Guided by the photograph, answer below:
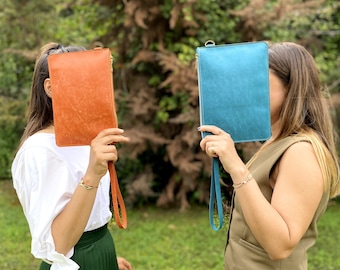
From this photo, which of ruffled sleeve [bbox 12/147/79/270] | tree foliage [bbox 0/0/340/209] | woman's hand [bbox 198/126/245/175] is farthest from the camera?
tree foliage [bbox 0/0/340/209]

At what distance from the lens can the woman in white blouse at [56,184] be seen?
1545 mm

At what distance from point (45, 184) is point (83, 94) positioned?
1.19 ft

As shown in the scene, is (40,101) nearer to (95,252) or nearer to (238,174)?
(95,252)

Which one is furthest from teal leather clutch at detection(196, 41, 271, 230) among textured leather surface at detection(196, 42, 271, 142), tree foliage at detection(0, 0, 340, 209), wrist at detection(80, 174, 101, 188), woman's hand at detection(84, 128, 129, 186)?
tree foliage at detection(0, 0, 340, 209)

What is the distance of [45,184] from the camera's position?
64.8 inches

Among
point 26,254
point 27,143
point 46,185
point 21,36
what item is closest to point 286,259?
point 46,185

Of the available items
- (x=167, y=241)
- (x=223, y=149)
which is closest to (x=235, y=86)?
(x=223, y=149)

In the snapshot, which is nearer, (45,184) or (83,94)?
(83,94)

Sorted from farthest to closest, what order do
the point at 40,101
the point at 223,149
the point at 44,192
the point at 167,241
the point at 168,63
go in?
the point at 168,63, the point at 167,241, the point at 40,101, the point at 44,192, the point at 223,149

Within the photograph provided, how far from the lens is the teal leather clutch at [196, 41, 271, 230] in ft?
5.06

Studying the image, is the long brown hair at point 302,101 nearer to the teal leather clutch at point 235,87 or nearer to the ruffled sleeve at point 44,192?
the teal leather clutch at point 235,87

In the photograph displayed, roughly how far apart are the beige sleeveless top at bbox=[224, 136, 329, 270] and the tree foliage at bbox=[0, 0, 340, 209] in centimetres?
341

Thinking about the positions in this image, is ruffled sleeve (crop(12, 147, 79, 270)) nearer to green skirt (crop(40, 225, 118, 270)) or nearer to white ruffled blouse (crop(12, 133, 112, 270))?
white ruffled blouse (crop(12, 133, 112, 270))

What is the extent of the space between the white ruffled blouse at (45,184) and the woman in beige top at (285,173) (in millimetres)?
514
